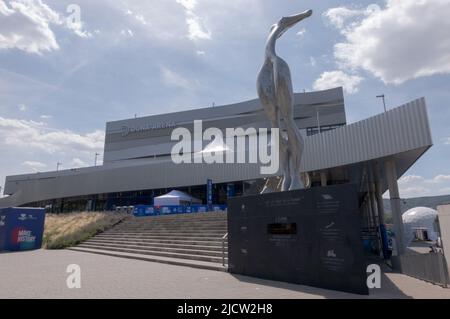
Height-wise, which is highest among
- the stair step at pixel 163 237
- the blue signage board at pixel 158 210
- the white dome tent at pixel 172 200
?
the white dome tent at pixel 172 200

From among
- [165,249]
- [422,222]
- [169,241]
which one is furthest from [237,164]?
[422,222]

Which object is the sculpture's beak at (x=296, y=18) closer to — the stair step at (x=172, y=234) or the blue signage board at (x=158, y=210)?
the stair step at (x=172, y=234)

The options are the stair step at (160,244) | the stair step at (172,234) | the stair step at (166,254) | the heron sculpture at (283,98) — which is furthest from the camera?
the stair step at (172,234)

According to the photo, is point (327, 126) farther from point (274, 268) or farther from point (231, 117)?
point (274, 268)

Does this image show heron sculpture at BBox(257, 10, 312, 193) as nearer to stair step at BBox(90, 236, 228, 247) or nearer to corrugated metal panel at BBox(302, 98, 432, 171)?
stair step at BBox(90, 236, 228, 247)

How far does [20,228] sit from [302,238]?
1813cm

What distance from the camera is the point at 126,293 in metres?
6.62

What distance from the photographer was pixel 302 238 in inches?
285

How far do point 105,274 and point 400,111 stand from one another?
1350 cm

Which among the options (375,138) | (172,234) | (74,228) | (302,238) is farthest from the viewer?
(74,228)

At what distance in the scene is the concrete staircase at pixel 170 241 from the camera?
11.6 m

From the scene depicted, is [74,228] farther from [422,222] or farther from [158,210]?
[422,222]

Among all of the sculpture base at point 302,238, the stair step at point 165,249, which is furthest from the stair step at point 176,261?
the sculpture base at point 302,238

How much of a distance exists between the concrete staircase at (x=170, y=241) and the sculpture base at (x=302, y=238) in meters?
1.50
